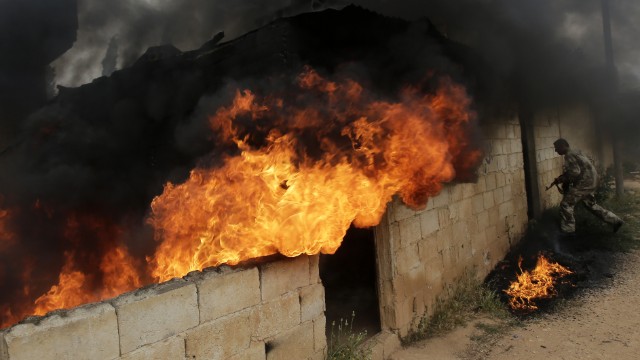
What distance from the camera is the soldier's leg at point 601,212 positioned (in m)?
8.86

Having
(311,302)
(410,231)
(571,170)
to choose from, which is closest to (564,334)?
(410,231)

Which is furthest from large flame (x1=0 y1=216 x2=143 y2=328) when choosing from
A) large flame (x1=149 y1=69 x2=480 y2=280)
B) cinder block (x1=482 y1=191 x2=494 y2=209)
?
cinder block (x1=482 y1=191 x2=494 y2=209)

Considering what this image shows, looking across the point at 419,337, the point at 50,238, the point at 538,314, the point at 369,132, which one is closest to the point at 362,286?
the point at 419,337

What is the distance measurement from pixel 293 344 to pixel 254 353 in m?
0.47

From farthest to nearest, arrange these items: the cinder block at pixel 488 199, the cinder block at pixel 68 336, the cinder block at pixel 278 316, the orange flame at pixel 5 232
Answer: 1. the cinder block at pixel 488 199
2. the orange flame at pixel 5 232
3. the cinder block at pixel 278 316
4. the cinder block at pixel 68 336

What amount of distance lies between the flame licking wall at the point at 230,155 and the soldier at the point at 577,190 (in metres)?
4.22

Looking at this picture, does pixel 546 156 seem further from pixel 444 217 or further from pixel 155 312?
pixel 155 312

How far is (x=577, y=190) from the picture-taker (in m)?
9.09

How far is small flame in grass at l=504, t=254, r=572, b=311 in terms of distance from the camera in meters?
6.52

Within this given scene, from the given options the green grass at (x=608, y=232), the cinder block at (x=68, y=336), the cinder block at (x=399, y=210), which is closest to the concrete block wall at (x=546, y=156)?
the green grass at (x=608, y=232)

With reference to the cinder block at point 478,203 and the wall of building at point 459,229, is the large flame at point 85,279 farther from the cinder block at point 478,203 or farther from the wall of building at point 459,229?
the cinder block at point 478,203

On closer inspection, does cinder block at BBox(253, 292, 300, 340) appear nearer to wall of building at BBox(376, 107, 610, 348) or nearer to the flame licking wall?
the flame licking wall

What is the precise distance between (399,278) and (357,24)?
3.57 metres

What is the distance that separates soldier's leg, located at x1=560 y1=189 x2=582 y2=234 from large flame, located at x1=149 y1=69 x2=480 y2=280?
4.95m
